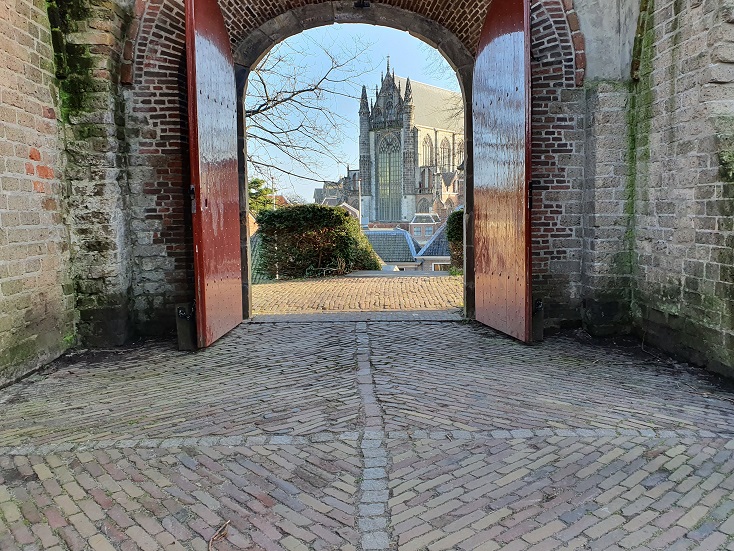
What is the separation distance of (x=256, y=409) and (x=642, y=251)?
4233 mm

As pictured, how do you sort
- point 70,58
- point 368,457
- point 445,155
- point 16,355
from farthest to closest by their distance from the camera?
point 445,155 < point 70,58 < point 16,355 < point 368,457

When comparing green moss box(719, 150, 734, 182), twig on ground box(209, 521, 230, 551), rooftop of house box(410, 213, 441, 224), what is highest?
rooftop of house box(410, 213, 441, 224)

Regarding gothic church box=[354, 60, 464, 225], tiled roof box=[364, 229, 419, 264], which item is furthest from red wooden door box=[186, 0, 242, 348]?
gothic church box=[354, 60, 464, 225]

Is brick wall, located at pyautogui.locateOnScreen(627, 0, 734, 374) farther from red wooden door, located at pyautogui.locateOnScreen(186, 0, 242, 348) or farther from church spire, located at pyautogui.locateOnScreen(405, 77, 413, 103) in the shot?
church spire, located at pyautogui.locateOnScreen(405, 77, 413, 103)

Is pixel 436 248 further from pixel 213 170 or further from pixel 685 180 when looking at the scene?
pixel 685 180

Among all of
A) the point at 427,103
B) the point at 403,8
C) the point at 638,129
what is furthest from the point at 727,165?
the point at 427,103

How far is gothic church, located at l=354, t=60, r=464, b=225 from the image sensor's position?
61.3 m

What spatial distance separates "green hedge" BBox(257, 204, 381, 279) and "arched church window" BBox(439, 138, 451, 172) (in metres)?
55.1

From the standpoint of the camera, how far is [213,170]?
5.89 metres

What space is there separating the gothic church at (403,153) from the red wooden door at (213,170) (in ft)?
181

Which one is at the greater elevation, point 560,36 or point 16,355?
point 560,36

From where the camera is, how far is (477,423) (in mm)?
3555

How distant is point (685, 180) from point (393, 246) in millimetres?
29472

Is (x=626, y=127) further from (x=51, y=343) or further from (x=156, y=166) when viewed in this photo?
(x=51, y=343)
